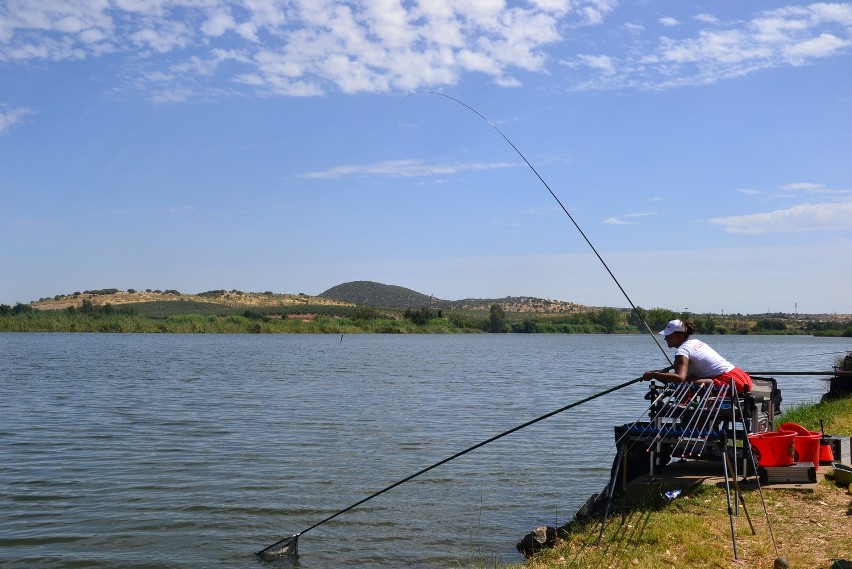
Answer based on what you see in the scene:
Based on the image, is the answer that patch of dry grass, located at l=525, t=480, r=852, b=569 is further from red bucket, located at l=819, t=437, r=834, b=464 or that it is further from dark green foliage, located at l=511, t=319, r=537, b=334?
dark green foliage, located at l=511, t=319, r=537, b=334

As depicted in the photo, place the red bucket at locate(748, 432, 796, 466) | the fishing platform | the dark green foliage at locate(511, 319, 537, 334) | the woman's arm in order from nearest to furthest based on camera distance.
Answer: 1. the woman's arm
2. the fishing platform
3. the red bucket at locate(748, 432, 796, 466)
4. the dark green foliage at locate(511, 319, 537, 334)

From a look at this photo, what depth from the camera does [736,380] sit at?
865 centimetres

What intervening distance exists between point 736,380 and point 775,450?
2.56ft

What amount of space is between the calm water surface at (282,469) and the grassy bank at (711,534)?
1.47m

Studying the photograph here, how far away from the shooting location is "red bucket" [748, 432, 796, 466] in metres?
8.38

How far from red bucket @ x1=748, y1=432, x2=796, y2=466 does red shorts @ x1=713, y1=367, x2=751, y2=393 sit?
495 millimetres

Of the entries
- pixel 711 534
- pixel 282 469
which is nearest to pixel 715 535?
pixel 711 534

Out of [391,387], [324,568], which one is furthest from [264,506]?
[391,387]

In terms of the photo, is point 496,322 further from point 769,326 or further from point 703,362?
point 703,362

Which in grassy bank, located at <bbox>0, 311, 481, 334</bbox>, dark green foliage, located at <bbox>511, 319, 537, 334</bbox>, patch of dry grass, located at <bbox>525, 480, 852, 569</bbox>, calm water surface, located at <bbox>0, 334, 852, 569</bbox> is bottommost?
calm water surface, located at <bbox>0, 334, 852, 569</bbox>

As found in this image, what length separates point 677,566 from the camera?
21.1 ft

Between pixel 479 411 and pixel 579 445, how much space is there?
19.6 feet

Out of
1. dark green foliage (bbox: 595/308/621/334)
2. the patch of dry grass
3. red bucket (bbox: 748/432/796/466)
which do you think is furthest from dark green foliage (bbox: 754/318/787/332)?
the patch of dry grass

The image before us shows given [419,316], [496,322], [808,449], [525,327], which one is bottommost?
[808,449]
